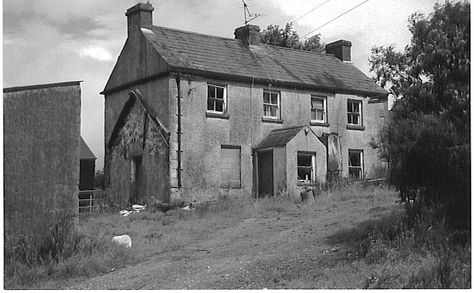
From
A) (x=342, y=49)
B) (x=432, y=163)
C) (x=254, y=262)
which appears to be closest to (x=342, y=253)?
(x=254, y=262)

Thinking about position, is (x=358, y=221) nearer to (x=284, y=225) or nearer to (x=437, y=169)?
(x=284, y=225)

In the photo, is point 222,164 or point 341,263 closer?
point 341,263

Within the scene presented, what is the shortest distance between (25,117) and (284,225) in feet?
→ 20.7

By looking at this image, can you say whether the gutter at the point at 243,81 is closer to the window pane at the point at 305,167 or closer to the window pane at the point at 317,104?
the window pane at the point at 317,104

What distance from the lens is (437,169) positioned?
35.6 ft

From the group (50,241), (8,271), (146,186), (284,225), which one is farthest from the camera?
(146,186)

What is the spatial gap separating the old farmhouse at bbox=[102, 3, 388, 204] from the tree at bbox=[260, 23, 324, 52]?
21.2 feet

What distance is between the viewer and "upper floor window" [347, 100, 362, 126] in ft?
79.5

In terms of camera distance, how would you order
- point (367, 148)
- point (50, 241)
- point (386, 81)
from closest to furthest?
1. point (50, 241)
2. point (367, 148)
3. point (386, 81)

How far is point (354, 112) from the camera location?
24297mm

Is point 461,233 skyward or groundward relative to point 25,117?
groundward

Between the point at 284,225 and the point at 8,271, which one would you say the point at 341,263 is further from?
the point at 8,271

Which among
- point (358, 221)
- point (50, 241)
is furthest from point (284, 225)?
point (50, 241)

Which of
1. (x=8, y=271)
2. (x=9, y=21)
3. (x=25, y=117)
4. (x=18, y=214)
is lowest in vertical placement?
(x=8, y=271)
